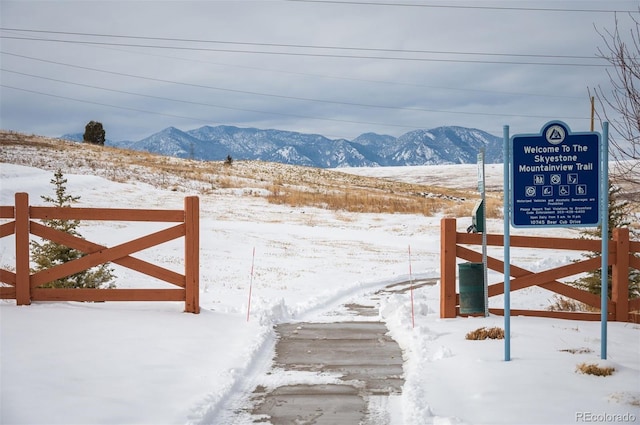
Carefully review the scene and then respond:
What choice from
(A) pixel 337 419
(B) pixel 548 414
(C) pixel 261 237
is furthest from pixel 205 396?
(C) pixel 261 237

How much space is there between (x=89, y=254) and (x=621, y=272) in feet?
29.2

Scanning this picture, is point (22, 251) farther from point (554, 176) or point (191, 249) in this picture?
point (554, 176)

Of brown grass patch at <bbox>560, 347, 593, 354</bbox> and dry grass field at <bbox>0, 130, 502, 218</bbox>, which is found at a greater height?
dry grass field at <bbox>0, 130, 502, 218</bbox>

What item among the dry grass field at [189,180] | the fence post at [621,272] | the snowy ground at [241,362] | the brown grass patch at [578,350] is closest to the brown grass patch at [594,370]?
the snowy ground at [241,362]

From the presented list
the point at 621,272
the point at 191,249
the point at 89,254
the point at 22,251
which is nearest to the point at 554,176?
the point at 621,272

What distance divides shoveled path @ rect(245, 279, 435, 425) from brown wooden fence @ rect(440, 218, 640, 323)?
1.50 m

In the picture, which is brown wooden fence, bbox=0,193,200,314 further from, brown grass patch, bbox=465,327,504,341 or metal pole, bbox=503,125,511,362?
metal pole, bbox=503,125,511,362

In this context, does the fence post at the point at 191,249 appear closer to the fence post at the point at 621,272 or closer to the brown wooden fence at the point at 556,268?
the brown wooden fence at the point at 556,268

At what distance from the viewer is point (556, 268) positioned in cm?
1067

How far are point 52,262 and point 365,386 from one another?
26.2 ft

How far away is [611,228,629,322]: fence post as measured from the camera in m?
10.8

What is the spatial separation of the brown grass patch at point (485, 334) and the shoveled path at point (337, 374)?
3.66ft

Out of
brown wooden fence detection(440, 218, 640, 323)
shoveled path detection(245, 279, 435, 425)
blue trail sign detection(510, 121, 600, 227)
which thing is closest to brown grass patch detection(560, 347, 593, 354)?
blue trail sign detection(510, 121, 600, 227)

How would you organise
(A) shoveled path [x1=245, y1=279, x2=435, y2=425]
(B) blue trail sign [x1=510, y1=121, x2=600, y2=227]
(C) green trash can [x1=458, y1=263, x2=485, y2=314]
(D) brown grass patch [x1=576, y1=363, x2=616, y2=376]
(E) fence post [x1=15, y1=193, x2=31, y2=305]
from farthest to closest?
(C) green trash can [x1=458, y1=263, x2=485, y2=314], (E) fence post [x1=15, y1=193, x2=31, y2=305], (B) blue trail sign [x1=510, y1=121, x2=600, y2=227], (D) brown grass patch [x1=576, y1=363, x2=616, y2=376], (A) shoveled path [x1=245, y1=279, x2=435, y2=425]
